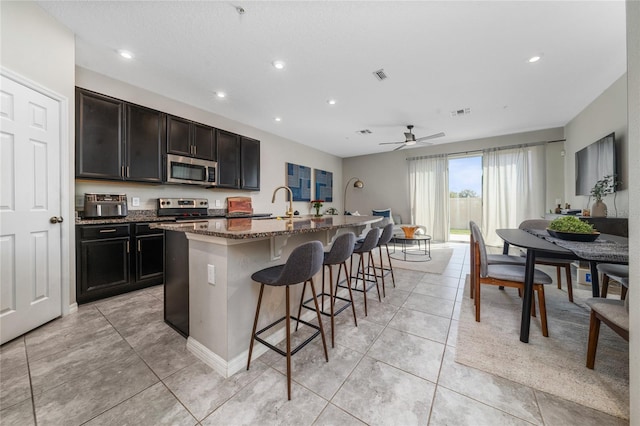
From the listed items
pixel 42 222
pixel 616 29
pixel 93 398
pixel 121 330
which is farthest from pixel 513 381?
pixel 42 222

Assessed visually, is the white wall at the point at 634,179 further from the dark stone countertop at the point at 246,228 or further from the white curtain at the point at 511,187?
the white curtain at the point at 511,187

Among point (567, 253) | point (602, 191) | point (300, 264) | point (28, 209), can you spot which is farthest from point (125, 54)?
point (602, 191)

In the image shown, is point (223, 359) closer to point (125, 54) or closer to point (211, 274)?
point (211, 274)

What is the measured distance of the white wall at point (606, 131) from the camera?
9.59ft

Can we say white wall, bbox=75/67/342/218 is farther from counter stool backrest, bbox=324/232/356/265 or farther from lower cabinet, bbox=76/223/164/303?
counter stool backrest, bbox=324/232/356/265

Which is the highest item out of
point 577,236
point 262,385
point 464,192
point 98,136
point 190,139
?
point 190,139

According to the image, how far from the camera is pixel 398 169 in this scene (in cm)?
679

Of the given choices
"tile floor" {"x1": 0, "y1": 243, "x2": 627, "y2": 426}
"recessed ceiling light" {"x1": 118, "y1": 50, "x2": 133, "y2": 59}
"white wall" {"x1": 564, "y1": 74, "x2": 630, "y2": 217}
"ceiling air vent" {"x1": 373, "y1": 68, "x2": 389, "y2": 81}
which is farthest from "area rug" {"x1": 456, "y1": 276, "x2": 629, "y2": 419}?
"recessed ceiling light" {"x1": 118, "y1": 50, "x2": 133, "y2": 59}

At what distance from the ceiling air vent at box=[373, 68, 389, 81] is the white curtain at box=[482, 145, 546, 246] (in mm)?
4130

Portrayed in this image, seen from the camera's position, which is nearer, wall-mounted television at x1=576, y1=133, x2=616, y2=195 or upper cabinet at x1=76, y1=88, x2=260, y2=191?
upper cabinet at x1=76, y1=88, x2=260, y2=191

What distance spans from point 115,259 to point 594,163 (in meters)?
6.60

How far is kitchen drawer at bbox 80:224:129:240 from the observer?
7.92ft

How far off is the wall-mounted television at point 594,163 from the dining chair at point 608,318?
9.15ft

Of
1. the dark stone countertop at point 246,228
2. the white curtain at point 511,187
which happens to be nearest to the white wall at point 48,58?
the dark stone countertop at point 246,228
